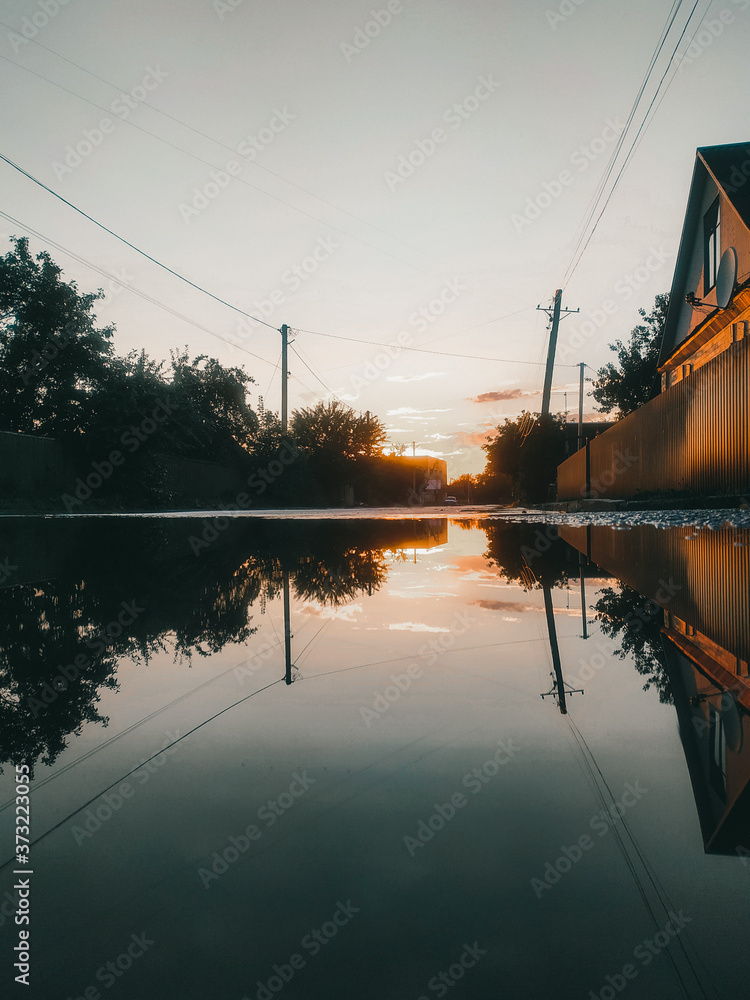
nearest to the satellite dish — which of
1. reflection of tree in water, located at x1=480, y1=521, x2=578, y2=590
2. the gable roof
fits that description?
the gable roof

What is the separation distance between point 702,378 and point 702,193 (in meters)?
12.2

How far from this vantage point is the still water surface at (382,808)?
1141mm

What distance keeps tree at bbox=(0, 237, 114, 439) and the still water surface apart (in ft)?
95.2

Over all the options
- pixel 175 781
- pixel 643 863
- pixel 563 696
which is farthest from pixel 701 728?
pixel 175 781

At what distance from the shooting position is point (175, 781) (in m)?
1.88

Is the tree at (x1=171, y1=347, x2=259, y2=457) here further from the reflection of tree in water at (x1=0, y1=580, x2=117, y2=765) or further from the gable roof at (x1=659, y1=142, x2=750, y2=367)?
the reflection of tree in water at (x1=0, y1=580, x2=117, y2=765)

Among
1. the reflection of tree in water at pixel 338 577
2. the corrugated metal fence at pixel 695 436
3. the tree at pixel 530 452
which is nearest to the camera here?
the reflection of tree in water at pixel 338 577

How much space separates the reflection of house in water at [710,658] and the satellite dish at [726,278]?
41.4 feet

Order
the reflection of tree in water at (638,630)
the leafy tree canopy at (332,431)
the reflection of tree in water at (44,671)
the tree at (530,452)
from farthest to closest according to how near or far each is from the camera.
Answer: the leafy tree canopy at (332,431), the tree at (530,452), the reflection of tree in water at (638,630), the reflection of tree in water at (44,671)

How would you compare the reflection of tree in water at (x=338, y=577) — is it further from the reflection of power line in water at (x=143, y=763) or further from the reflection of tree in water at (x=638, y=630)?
the reflection of power line in water at (x=143, y=763)

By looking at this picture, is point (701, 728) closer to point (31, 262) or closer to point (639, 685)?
point (639, 685)

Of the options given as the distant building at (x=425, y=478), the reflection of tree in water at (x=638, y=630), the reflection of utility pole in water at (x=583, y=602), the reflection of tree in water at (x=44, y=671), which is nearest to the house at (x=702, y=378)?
the reflection of utility pole in water at (x=583, y=602)

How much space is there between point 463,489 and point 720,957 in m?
128

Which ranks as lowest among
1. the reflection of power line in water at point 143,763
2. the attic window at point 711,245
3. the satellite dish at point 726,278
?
the reflection of power line in water at point 143,763
